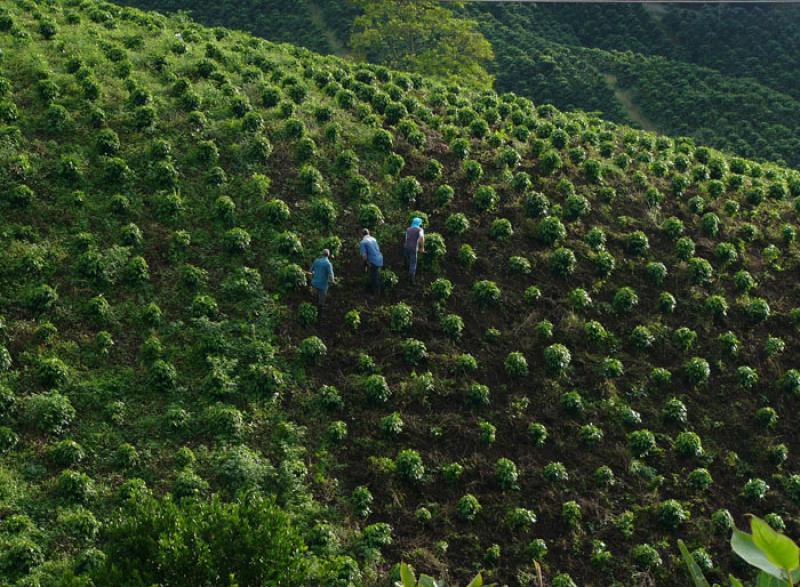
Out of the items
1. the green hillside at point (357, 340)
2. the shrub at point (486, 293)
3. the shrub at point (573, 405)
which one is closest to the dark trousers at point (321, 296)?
the green hillside at point (357, 340)

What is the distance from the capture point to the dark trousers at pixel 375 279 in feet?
64.3

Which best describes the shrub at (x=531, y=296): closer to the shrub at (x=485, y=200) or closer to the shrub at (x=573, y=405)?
the shrub at (x=573, y=405)

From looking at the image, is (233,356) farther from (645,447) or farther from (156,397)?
(645,447)

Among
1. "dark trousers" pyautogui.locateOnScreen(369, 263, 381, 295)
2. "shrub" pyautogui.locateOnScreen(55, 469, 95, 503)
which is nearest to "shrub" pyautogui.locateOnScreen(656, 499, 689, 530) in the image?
"dark trousers" pyautogui.locateOnScreen(369, 263, 381, 295)

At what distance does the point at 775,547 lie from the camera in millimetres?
4328

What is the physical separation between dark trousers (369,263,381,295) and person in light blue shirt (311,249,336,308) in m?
0.94

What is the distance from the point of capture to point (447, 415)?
17.8m

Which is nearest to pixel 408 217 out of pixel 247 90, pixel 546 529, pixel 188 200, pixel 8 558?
pixel 188 200

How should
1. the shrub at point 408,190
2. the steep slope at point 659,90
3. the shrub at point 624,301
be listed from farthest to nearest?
1. the steep slope at point 659,90
2. the shrub at point 408,190
3. the shrub at point 624,301

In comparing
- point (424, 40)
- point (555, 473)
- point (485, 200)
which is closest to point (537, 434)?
point (555, 473)

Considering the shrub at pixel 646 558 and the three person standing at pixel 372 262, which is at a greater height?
the three person standing at pixel 372 262

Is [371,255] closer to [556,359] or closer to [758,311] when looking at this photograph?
[556,359]

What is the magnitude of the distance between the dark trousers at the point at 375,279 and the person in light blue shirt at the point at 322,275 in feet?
3.08

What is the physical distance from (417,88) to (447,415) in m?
14.1
